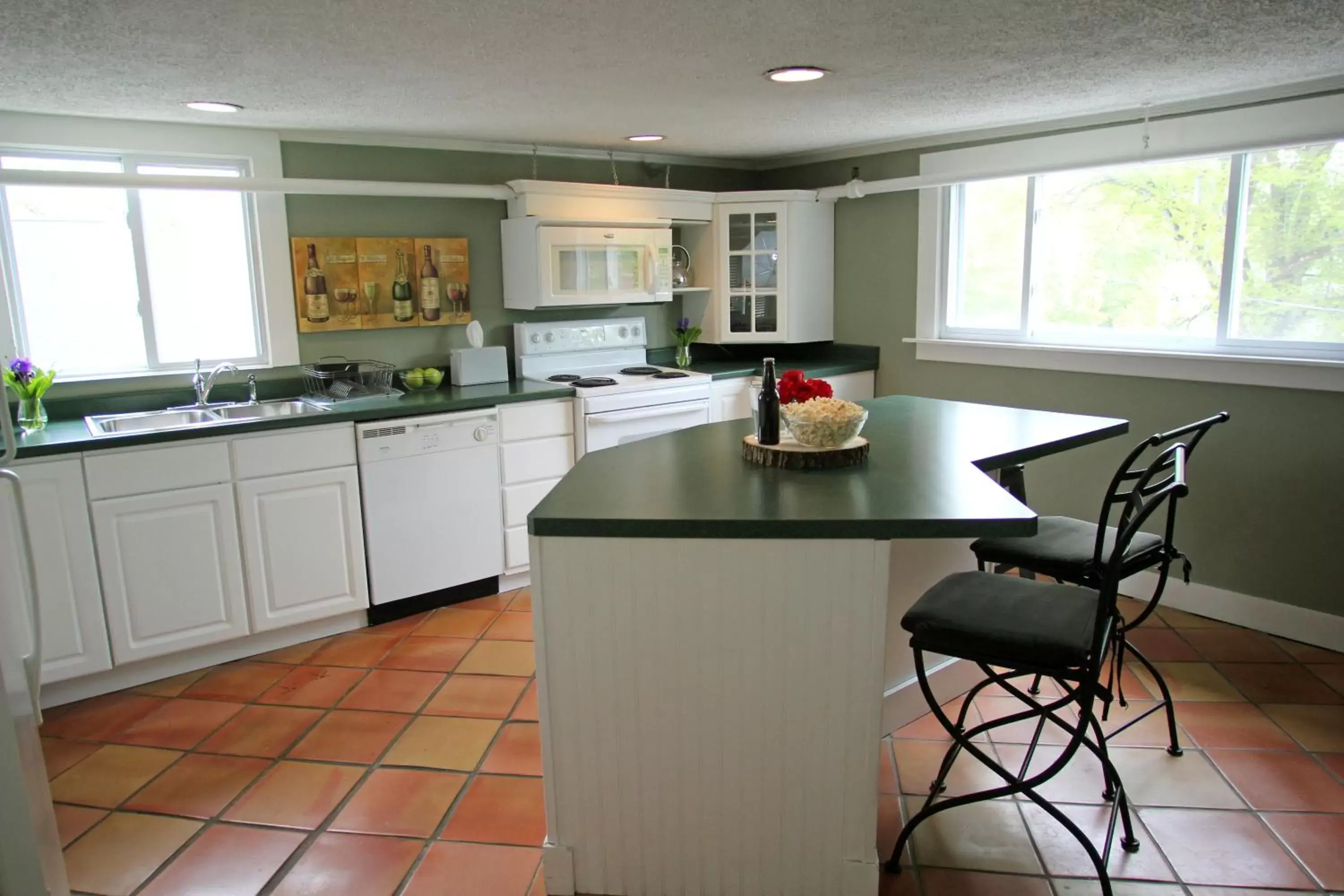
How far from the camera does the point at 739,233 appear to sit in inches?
190

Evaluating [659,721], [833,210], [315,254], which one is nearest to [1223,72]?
[833,210]

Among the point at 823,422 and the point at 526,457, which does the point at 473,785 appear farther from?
the point at 526,457

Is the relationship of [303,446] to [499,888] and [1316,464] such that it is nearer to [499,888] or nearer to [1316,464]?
[499,888]

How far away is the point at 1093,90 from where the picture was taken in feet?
10.4

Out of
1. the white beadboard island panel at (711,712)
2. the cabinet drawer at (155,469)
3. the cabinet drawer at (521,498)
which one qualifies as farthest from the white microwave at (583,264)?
the white beadboard island panel at (711,712)

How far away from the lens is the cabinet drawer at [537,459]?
3.91m

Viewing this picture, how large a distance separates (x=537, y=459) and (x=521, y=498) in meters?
0.19

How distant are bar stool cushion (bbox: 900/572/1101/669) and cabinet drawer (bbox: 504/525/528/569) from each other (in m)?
2.20

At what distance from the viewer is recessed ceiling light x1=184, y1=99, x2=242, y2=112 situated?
305 cm

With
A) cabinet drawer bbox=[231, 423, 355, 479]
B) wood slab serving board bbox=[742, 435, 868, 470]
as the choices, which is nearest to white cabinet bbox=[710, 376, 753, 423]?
cabinet drawer bbox=[231, 423, 355, 479]

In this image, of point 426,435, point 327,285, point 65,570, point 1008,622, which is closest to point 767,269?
point 426,435

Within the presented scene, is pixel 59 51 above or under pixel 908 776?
above

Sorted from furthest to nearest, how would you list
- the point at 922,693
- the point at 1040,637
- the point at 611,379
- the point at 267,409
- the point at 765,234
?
the point at 765,234 < the point at 611,379 < the point at 267,409 < the point at 922,693 < the point at 1040,637

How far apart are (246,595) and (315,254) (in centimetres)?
149
